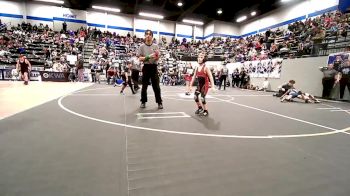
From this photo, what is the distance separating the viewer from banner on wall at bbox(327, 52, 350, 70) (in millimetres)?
9777

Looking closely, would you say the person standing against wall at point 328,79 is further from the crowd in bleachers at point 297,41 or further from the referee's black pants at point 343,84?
the crowd in bleachers at point 297,41

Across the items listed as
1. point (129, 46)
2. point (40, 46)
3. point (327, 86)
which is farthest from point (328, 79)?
point (40, 46)

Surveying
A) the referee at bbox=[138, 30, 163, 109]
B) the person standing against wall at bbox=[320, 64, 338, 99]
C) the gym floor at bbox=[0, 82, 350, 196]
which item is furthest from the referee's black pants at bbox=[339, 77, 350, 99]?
the referee at bbox=[138, 30, 163, 109]

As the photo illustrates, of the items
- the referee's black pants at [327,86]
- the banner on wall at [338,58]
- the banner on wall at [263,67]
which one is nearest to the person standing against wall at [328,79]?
the referee's black pants at [327,86]

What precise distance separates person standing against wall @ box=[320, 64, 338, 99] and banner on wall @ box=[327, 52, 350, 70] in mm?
211

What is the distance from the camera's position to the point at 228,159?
2.18 m

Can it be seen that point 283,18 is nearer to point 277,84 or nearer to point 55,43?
point 277,84

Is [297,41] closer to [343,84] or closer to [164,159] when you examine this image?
[343,84]

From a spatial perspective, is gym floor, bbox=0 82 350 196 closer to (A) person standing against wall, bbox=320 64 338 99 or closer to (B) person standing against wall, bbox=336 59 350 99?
(B) person standing against wall, bbox=336 59 350 99

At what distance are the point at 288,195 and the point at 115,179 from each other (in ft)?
4.39

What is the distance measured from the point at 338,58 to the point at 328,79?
1.08m

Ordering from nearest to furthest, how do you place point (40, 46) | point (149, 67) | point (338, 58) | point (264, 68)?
point (149, 67) → point (338, 58) → point (264, 68) → point (40, 46)

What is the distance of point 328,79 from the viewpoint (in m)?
10.3

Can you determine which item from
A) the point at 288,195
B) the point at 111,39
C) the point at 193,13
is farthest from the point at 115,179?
the point at 193,13
